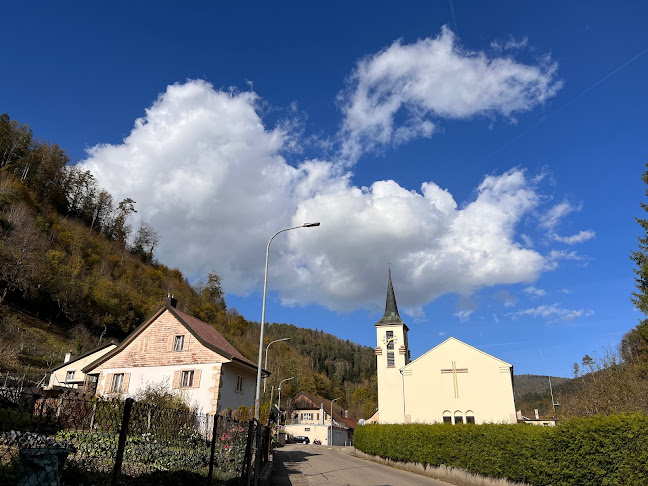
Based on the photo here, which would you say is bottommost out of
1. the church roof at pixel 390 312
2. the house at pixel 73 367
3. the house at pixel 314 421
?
the house at pixel 314 421

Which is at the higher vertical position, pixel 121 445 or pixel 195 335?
pixel 195 335

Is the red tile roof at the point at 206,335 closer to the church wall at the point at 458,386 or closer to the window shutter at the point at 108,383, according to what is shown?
the window shutter at the point at 108,383

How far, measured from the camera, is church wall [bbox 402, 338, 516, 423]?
112 feet

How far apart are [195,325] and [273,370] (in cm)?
4684

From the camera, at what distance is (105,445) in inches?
384

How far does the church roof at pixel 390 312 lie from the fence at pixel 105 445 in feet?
92.3

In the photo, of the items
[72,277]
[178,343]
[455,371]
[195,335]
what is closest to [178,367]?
[178,343]

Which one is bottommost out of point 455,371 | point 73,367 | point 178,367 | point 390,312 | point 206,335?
point 178,367

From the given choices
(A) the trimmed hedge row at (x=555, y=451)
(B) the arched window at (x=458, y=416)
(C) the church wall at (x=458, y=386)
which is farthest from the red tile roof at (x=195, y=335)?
(B) the arched window at (x=458, y=416)

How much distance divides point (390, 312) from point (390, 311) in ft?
0.50

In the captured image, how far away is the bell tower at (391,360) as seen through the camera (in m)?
38.4

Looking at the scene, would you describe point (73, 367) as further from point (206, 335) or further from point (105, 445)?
point (105, 445)

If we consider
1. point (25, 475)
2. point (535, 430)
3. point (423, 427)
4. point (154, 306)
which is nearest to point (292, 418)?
point (154, 306)

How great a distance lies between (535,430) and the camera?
13.7m
